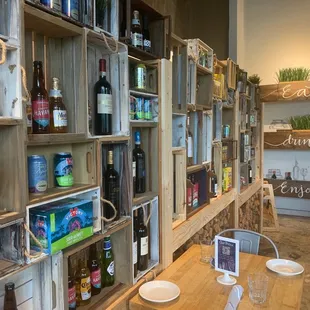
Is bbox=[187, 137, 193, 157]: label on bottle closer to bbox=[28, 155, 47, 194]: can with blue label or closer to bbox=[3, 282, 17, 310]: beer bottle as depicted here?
bbox=[28, 155, 47, 194]: can with blue label

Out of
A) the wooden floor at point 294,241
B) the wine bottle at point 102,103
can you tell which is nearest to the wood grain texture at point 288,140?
the wooden floor at point 294,241

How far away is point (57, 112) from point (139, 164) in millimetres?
654

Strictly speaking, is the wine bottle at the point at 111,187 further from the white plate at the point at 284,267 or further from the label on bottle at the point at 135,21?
the white plate at the point at 284,267

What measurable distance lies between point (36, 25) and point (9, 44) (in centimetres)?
24

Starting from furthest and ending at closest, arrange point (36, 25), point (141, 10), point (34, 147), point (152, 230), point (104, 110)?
point (152, 230), point (141, 10), point (104, 110), point (34, 147), point (36, 25)

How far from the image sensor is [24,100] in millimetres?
1040

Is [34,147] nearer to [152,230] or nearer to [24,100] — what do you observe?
[24,100]

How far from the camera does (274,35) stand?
5.70 metres

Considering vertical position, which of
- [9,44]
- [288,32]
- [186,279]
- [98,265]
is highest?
[288,32]

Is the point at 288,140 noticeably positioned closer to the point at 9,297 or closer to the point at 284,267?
the point at 284,267

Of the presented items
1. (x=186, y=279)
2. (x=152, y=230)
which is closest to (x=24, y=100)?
(x=152, y=230)

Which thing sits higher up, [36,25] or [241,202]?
[36,25]

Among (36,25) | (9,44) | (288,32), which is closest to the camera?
(9,44)

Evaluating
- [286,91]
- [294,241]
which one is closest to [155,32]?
[294,241]
